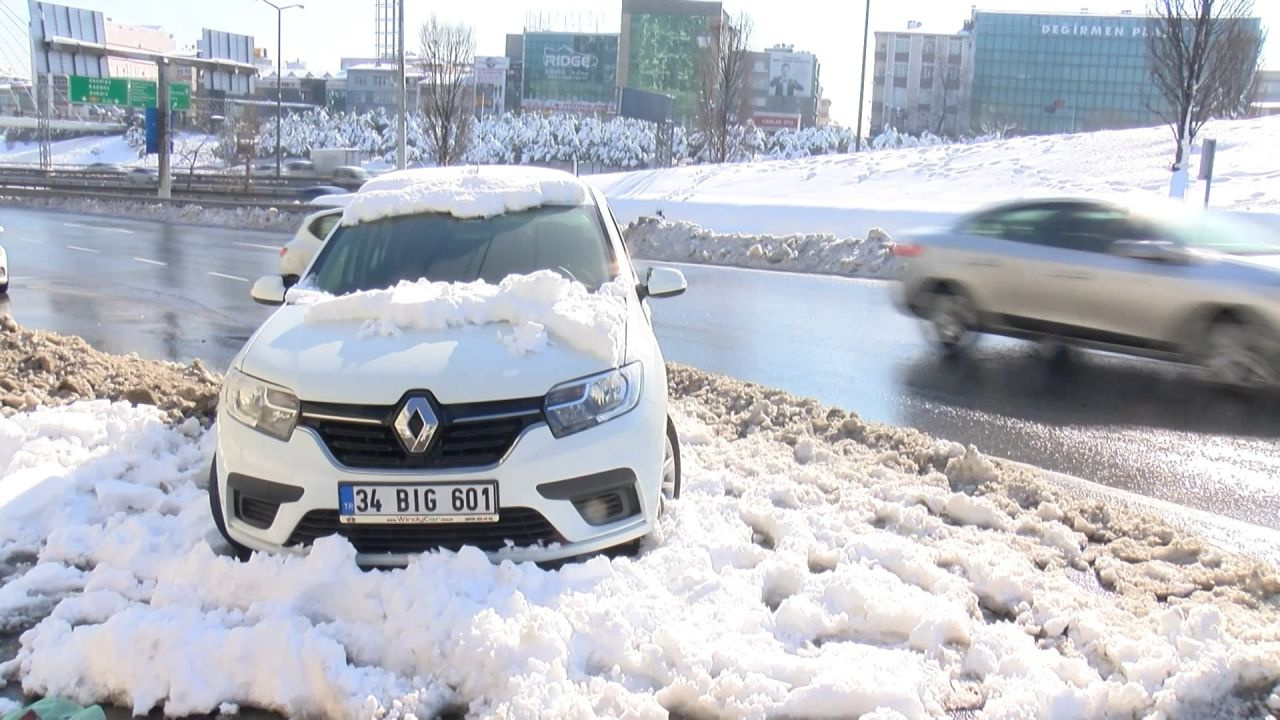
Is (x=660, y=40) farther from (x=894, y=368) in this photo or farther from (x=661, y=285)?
(x=661, y=285)

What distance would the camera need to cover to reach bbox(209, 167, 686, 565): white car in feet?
13.3

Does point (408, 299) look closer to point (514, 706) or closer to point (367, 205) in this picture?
point (367, 205)

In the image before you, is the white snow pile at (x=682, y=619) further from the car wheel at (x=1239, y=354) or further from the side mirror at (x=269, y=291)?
the car wheel at (x=1239, y=354)

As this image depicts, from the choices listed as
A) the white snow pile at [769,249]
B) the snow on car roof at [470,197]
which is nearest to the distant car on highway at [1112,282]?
the snow on car roof at [470,197]

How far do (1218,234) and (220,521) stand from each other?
8.45 meters

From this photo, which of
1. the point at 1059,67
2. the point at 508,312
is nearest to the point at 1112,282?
the point at 508,312

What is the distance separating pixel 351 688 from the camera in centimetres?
352

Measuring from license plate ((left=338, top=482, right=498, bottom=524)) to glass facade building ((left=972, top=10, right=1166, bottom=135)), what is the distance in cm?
11914

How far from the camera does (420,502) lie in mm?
4023

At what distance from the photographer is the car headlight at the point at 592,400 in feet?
13.7

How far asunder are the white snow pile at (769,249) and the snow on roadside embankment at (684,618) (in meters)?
14.1

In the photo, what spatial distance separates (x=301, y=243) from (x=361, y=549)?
9.63 m

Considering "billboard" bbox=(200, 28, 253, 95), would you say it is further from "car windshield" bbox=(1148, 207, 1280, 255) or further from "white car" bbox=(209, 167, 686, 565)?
"white car" bbox=(209, 167, 686, 565)

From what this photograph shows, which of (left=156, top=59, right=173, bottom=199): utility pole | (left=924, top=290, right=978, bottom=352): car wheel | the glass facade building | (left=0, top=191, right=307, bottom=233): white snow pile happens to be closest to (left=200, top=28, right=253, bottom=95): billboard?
(left=0, top=191, right=307, bottom=233): white snow pile
